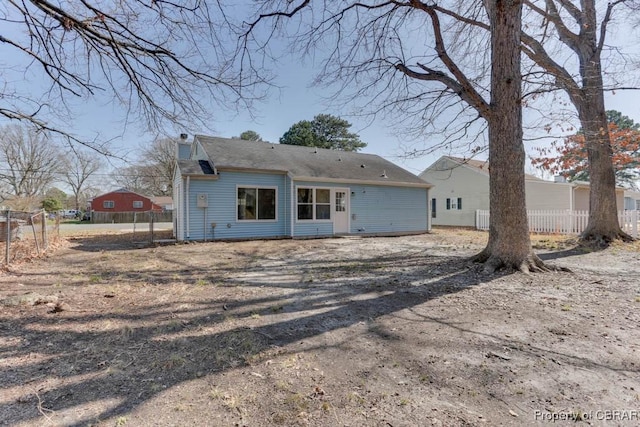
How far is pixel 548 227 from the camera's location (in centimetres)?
1519

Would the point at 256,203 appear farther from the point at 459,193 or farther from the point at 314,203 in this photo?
the point at 459,193

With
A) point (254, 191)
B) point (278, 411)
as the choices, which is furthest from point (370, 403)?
point (254, 191)

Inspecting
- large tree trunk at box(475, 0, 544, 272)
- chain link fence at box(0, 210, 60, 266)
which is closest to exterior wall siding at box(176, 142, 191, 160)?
chain link fence at box(0, 210, 60, 266)

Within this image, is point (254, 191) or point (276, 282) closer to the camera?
point (276, 282)

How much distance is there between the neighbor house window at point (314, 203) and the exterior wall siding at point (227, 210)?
773mm

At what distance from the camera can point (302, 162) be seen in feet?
46.1

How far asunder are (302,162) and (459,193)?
12.6 m

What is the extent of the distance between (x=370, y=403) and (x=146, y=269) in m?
5.92

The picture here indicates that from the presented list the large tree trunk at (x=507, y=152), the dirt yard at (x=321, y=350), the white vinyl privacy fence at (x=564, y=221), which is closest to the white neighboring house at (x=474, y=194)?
the white vinyl privacy fence at (x=564, y=221)

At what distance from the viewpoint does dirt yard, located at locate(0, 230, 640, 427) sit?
2021 millimetres

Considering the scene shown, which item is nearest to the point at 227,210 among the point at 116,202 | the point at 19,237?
the point at 19,237

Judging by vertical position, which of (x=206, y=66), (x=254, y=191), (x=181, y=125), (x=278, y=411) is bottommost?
(x=278, y=411)

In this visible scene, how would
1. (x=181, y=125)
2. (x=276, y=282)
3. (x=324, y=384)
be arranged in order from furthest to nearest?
(x=181, y=125), (x=276, y=282), (x=324, y=384)

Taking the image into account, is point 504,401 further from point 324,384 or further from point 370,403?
point 324,384
